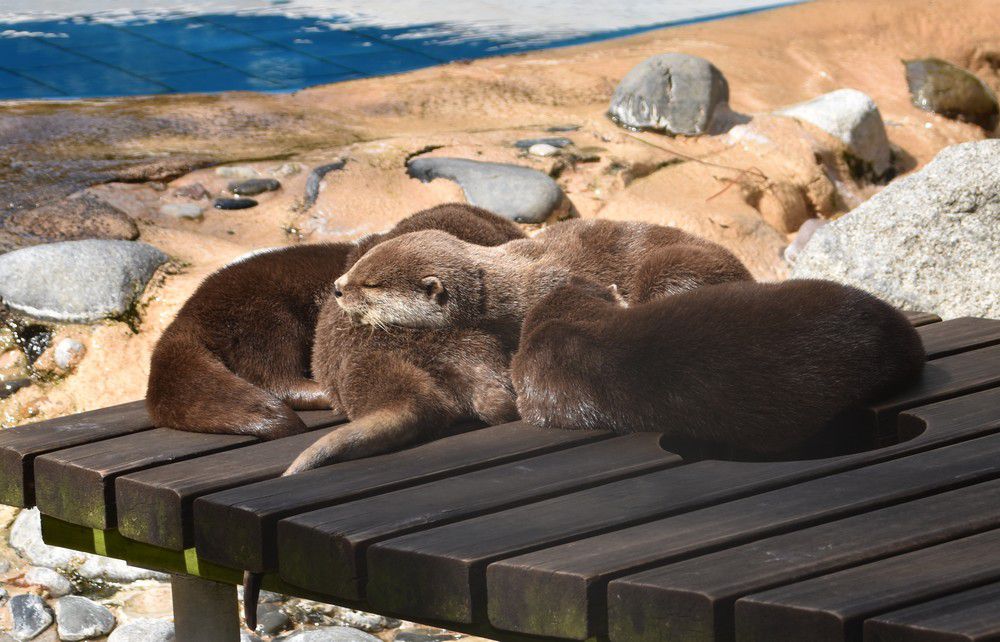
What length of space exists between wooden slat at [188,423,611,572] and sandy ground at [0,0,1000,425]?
2.75m

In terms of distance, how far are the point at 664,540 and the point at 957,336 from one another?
1.43 m

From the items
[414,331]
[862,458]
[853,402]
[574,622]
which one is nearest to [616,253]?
[414,331]

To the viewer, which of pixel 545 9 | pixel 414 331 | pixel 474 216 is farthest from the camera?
pixel 545 9

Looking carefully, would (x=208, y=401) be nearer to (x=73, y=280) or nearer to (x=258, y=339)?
(x=258, y=339)

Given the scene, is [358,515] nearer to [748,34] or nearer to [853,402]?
[853,402]

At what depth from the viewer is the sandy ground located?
534 centimetres

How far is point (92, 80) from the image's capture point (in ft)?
32.3

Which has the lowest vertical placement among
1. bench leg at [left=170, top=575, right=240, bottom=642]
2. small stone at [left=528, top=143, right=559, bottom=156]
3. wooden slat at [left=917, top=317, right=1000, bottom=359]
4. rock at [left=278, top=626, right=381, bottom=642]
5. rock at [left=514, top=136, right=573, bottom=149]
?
rock at [left=278, top=626, right=381, bottom=642]

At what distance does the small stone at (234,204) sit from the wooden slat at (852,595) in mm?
4508

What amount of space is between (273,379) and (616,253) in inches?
32.6

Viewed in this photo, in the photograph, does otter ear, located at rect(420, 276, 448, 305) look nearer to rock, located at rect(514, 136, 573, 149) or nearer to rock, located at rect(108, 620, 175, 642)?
rock, located at rect(108, 620, 175, 642)

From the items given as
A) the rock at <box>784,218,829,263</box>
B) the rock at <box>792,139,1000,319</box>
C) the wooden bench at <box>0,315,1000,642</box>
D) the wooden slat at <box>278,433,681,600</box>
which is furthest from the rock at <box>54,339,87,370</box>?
the rock at <box>784,218,829,263</box>

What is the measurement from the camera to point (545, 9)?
1226 centimetres

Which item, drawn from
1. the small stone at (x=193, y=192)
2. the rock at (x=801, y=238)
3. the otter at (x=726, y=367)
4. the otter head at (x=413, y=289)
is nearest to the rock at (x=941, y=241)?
the rock at (x=801, y=238)
